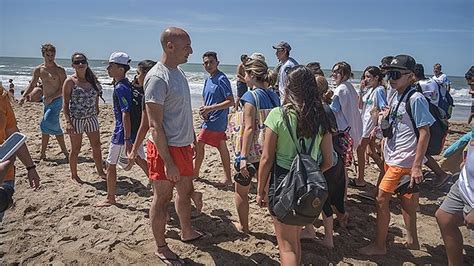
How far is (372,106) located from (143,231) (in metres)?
3.56

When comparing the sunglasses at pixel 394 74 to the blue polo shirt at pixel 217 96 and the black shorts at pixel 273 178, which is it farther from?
the blue polo shirt at pixel 217 96

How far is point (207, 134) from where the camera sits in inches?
203

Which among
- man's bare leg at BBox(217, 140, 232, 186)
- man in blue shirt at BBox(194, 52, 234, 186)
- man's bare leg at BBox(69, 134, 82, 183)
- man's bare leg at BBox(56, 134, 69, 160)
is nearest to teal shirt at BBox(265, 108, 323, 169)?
man in blue shirt at BBox(194, 52, 234, 186)

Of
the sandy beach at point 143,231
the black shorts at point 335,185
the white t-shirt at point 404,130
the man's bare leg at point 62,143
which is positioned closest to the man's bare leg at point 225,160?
the sandy beach at point 143,231

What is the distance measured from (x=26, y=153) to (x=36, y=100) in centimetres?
1182

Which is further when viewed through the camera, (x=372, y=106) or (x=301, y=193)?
(x=372, y=106)

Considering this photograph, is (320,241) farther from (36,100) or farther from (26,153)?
(36,100)

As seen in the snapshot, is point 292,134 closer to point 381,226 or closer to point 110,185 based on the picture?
point 381,226

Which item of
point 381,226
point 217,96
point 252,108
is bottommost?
point 381,226

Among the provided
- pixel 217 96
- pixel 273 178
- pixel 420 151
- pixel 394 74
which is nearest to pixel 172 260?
pixel 273 178

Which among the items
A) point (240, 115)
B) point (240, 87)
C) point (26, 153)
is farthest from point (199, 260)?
point (240, 87)

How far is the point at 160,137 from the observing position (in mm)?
2967

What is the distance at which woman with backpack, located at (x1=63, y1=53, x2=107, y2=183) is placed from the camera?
5.01 m

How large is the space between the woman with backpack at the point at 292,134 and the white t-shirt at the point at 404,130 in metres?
0.92
